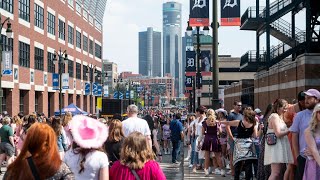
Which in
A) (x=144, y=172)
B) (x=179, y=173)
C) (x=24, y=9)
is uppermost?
(x=24, y=9)

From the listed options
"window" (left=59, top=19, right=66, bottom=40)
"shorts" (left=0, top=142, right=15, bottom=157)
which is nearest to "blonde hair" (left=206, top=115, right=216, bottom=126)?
"shorts" (left=0, top=142, right=15, bottom=157)

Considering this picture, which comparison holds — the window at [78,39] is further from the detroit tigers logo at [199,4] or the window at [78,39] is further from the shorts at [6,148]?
the shorts at [6,148]

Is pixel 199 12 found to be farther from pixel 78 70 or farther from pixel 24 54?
pixel 78 70

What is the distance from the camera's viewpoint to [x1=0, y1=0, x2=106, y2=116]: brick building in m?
41.9

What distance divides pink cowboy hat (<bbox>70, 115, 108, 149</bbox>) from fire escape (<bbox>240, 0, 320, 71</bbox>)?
2434 centimetres

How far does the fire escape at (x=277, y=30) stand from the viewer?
30094 mm

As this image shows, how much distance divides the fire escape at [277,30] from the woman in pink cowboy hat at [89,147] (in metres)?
24.3

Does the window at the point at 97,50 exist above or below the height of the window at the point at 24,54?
above

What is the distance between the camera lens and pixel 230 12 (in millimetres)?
17938

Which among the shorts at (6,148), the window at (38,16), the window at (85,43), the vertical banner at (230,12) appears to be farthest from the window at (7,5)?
the window at (85,43)

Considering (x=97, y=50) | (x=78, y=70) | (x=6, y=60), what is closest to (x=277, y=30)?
(x=6, y=60)

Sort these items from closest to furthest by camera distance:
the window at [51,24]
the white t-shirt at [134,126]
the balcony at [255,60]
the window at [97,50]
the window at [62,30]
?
1. the white t-shirt at [134,126]
2. the balcony at [255,60]
3. the window at [51,24]
4. the window at [62,30]
5. the window at [97,50]

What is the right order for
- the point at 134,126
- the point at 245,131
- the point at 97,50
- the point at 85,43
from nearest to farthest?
the point at 134,126
the point at 245,131
the point at 85,43
the point at 97,50

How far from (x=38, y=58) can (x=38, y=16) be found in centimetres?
407
